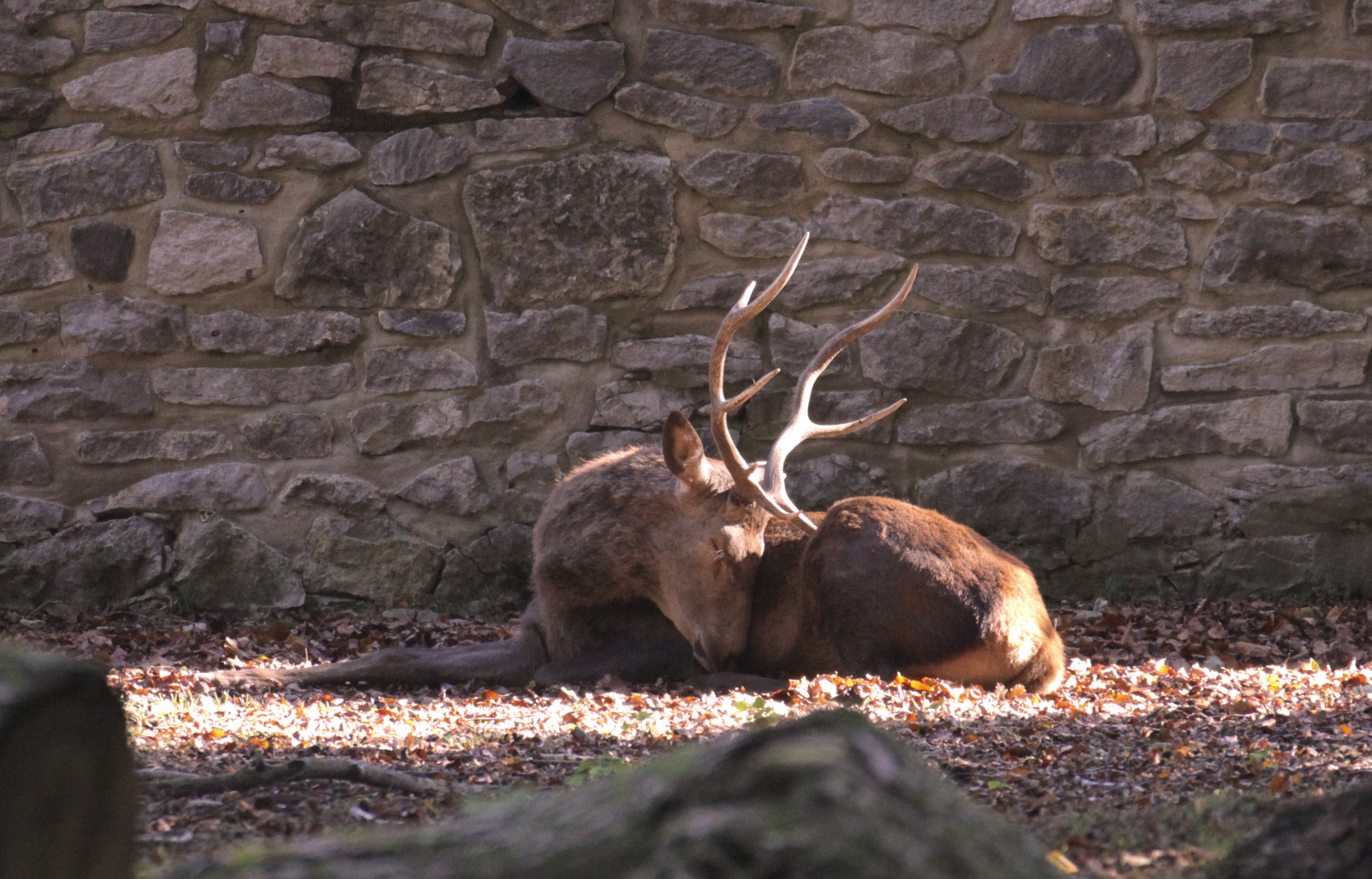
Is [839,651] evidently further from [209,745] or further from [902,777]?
[902,777]

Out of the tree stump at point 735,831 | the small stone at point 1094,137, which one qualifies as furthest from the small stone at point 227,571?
the tree stump at point 735,831

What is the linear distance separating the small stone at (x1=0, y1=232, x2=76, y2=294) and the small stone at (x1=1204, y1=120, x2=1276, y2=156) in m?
6.16

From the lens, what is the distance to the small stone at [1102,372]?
→ 6781 millimetres

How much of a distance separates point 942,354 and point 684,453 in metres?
2.16

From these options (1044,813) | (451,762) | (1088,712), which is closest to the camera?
(1044,813)

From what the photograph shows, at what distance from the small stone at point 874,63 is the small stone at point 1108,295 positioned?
4.06 feet

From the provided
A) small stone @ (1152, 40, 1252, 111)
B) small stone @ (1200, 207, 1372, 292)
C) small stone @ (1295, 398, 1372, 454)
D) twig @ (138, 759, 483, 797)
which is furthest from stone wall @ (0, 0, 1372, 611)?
twig @ (138, 759, 483, 797)

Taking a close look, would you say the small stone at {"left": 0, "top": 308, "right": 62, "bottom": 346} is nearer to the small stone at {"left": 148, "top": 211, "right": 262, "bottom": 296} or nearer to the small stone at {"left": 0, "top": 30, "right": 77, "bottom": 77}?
the small stone at {"left": 148, "top": 211, "right": 262, "bottom": 296}

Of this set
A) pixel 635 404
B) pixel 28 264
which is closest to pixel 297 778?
pixel 635 404

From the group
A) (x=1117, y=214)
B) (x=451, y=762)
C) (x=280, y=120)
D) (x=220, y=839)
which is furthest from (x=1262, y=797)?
(x=280, y=120)

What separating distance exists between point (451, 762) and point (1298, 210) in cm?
544

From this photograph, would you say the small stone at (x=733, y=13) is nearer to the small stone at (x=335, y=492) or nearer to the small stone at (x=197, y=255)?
the small stone at (x=197, y=255)

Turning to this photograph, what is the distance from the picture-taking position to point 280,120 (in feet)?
22.6

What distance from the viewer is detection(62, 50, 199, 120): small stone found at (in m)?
6.87
